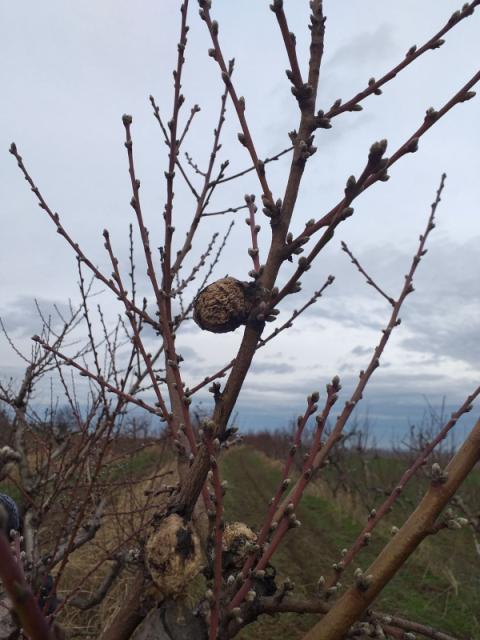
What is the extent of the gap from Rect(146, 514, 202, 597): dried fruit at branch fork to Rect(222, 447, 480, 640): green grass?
8.43ft

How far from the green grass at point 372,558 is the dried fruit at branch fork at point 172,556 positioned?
8.43 feet

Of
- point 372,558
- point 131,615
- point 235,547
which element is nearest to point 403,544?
point 235,547

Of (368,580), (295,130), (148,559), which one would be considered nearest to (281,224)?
(295,130)

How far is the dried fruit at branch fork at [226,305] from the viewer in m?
1.14

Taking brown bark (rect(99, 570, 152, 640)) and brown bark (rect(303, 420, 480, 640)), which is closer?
brown bark (rect(303, 420, 480, 640))

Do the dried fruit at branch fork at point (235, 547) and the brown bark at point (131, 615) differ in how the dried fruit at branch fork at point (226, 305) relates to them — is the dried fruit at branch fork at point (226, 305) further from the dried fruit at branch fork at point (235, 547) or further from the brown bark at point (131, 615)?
the brown bark at point (131, 615)

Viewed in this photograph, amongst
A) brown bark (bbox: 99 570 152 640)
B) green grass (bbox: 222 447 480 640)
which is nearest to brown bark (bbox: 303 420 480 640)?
brown bark (bbox: 99 570 152 640)

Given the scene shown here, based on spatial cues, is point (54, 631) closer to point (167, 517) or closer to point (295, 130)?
Result: point (167, 517)

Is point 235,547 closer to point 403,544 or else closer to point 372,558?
point 403,544

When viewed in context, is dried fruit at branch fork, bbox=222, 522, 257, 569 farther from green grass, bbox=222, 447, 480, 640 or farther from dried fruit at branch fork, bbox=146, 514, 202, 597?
green grass, bbox=222, 447, 480, 640

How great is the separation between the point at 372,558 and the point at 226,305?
26.9 feet

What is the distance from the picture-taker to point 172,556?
115 centimetres

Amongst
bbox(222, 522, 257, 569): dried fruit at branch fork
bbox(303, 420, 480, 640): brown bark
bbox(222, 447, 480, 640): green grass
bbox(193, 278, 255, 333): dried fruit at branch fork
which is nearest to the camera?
bbox(303, 420, 480, 640): brown bark

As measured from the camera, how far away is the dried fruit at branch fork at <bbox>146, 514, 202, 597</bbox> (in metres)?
1.16
